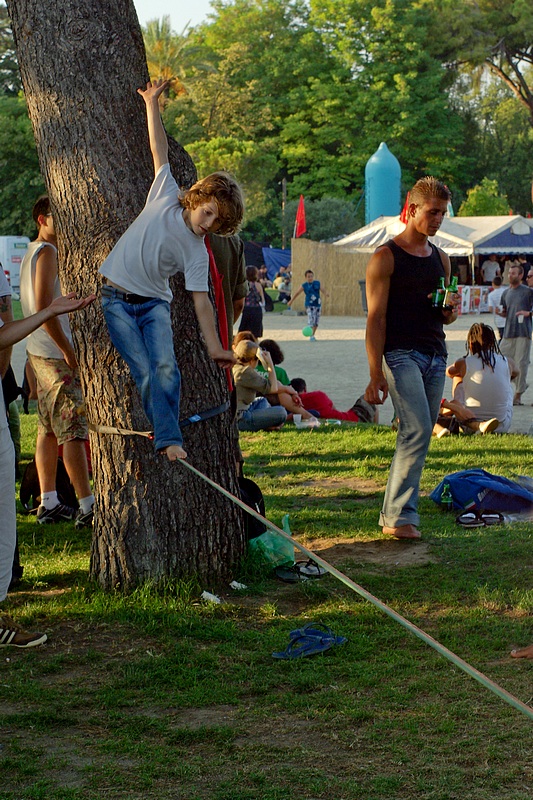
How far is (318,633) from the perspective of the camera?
176 inches

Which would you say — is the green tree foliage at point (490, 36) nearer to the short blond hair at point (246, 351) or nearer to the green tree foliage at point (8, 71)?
the green tree foliage at point (8, 71)

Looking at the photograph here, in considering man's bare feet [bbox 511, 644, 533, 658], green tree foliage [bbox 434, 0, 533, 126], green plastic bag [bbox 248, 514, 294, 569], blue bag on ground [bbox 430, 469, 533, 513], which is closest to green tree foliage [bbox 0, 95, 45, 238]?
green tree foliage [bbox 434, 0, 533, 126]

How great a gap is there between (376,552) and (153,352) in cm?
210

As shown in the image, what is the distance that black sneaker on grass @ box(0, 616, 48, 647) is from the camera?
452 cm

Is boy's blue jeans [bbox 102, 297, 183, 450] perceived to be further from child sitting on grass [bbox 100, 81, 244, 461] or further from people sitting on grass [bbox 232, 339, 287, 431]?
people sitting on grass [bbox 232, 339, 287, 431]

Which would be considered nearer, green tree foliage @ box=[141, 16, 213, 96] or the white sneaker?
the white sneaker

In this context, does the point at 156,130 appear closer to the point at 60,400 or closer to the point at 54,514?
the point at 60,400

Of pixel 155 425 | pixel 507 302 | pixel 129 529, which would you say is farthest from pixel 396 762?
pixel 507 302

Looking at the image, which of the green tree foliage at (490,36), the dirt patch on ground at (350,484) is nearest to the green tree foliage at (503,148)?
the green tree foliage at (490,36)

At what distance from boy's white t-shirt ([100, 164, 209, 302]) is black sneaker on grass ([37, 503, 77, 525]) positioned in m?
2.71

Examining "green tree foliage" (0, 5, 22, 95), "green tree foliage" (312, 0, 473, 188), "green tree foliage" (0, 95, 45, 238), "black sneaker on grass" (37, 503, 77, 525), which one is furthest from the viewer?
"green tree foliage" (0, 5, 22, 95)

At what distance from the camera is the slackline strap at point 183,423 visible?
495 cm

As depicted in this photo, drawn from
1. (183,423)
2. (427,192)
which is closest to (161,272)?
(183,423)

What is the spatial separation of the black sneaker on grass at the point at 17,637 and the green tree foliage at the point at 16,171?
4628 centimetres
